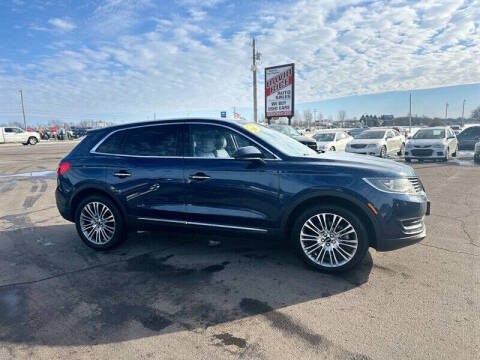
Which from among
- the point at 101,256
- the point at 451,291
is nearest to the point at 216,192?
the point at 101,256

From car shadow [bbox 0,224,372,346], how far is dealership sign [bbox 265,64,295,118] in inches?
758

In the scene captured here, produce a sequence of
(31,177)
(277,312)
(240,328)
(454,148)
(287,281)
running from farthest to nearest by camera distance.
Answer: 1. (454,148)
2. (31,177)
3. (287,281)
4. (277,312)
5. (240,328)

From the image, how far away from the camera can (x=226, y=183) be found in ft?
13.0

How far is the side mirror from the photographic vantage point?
376 centimetres

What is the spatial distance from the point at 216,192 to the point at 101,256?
1932mm

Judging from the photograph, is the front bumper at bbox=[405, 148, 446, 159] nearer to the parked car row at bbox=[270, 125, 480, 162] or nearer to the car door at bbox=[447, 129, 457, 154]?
the parked car row at bbox=[270, 125, 480, 162]

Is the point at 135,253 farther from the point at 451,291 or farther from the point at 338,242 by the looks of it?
the point at 451,291

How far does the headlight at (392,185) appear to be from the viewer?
3576 millimetres

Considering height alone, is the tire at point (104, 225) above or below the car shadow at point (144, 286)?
above

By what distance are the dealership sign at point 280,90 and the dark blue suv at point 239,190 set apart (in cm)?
1893

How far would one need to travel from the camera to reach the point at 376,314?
9.82 feet

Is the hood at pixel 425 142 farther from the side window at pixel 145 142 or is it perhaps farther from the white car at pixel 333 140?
the side window at pixel 145 142

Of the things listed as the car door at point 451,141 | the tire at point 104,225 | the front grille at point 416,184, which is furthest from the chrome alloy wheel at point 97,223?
the car door at point 451,141

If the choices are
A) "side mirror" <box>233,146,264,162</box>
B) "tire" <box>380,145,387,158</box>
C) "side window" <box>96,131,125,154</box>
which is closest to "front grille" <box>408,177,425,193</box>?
"side mirror" <box>233,146,264,162</box>
